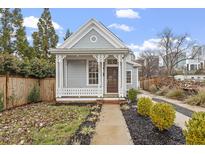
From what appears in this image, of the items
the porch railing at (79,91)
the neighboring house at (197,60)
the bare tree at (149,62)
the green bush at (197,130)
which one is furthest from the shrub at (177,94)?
the neighboring house at (197,60)

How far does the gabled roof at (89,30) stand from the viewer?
52.0 feet

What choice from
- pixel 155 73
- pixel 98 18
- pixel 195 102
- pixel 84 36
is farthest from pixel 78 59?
pixel 155 73

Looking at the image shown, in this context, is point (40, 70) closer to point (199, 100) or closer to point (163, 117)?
point (199, 100)

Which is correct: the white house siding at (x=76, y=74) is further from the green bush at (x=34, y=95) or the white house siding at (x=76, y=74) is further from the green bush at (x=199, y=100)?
the green bush at (x=199, y=100)

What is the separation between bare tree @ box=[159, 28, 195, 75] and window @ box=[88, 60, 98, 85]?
95.6 ft

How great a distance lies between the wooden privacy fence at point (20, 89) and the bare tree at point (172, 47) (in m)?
30.3

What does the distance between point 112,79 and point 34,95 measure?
486 cm

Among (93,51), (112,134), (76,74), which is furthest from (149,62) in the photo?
(112,134)

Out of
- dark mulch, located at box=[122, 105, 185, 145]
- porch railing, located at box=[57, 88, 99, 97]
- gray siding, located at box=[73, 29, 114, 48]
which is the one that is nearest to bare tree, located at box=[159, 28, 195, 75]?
gray siding, located at box=[73, 29, 114, 48]

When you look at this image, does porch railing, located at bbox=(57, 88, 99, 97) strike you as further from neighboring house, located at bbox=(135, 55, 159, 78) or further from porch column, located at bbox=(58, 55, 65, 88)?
neighboring house, located at bbox=(135, 55, 159, 78)

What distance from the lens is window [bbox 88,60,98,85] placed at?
637 inches

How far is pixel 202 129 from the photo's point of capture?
4488mm

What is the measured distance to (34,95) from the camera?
15.1 m

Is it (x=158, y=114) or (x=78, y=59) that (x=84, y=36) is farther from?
(x=158, y=114)
